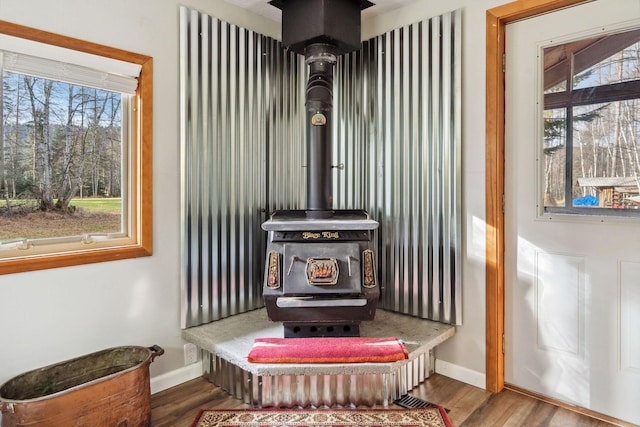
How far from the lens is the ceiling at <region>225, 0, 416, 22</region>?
2.65 m

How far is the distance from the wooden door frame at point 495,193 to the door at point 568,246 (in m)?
0.05

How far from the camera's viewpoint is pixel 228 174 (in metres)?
2.66

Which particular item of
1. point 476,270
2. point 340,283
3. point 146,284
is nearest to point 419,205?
point 476,270

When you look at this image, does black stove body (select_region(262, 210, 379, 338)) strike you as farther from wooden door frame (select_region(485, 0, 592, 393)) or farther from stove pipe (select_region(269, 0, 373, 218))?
wooden door frame (select_region(485, 0, 592, 393))

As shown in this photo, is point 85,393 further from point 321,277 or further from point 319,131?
point 319,131

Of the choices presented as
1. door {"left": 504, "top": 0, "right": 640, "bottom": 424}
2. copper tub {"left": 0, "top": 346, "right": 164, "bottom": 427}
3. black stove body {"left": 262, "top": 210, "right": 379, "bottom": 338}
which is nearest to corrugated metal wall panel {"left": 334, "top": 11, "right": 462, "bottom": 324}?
door {"left": 504, "top": 0, "right": 640, "bottom": 424}

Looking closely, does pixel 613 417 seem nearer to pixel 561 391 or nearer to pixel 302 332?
pixel 561 391

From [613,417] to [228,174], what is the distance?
2613mm

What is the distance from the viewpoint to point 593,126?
2061mm

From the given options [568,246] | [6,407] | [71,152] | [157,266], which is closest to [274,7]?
[71,152]

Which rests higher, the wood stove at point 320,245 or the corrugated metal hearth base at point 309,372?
the wood stove at point 320,245

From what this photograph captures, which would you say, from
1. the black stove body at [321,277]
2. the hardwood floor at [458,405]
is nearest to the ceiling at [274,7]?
the black stove body at [321,277]

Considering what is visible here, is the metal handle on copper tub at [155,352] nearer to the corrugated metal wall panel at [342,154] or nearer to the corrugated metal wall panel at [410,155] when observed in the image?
the corrugated metal wall panel at [342,154]

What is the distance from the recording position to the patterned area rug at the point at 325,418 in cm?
197
